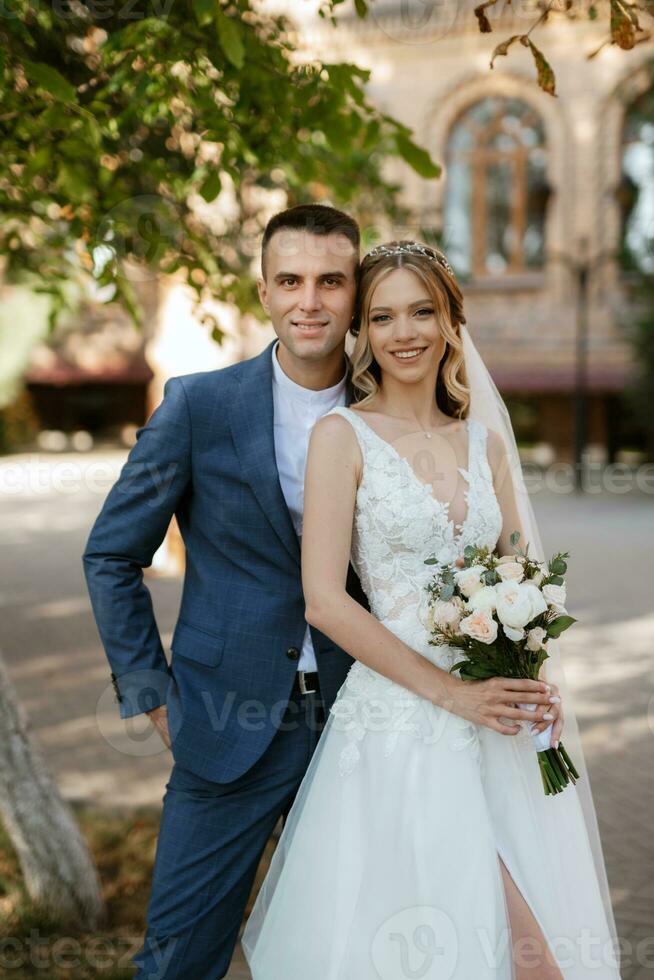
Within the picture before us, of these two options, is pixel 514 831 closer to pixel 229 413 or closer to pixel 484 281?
pixel 229 413

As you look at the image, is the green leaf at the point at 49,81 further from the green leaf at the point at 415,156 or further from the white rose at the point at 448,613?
the white rose at the point at 448,613

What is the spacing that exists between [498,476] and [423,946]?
120 centimetres

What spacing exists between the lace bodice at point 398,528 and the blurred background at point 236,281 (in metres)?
1.18

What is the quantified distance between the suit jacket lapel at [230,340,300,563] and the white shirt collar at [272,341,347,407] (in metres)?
0.05

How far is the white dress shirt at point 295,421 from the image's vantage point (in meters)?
2.67

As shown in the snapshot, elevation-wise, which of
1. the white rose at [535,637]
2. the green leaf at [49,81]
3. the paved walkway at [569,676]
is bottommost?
the paved walkway at [569,676]

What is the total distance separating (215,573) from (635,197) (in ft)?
70.4

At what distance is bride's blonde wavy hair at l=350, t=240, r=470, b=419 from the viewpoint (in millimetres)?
2521

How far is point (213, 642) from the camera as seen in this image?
2613 millimetres

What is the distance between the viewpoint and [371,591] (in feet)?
8.38
